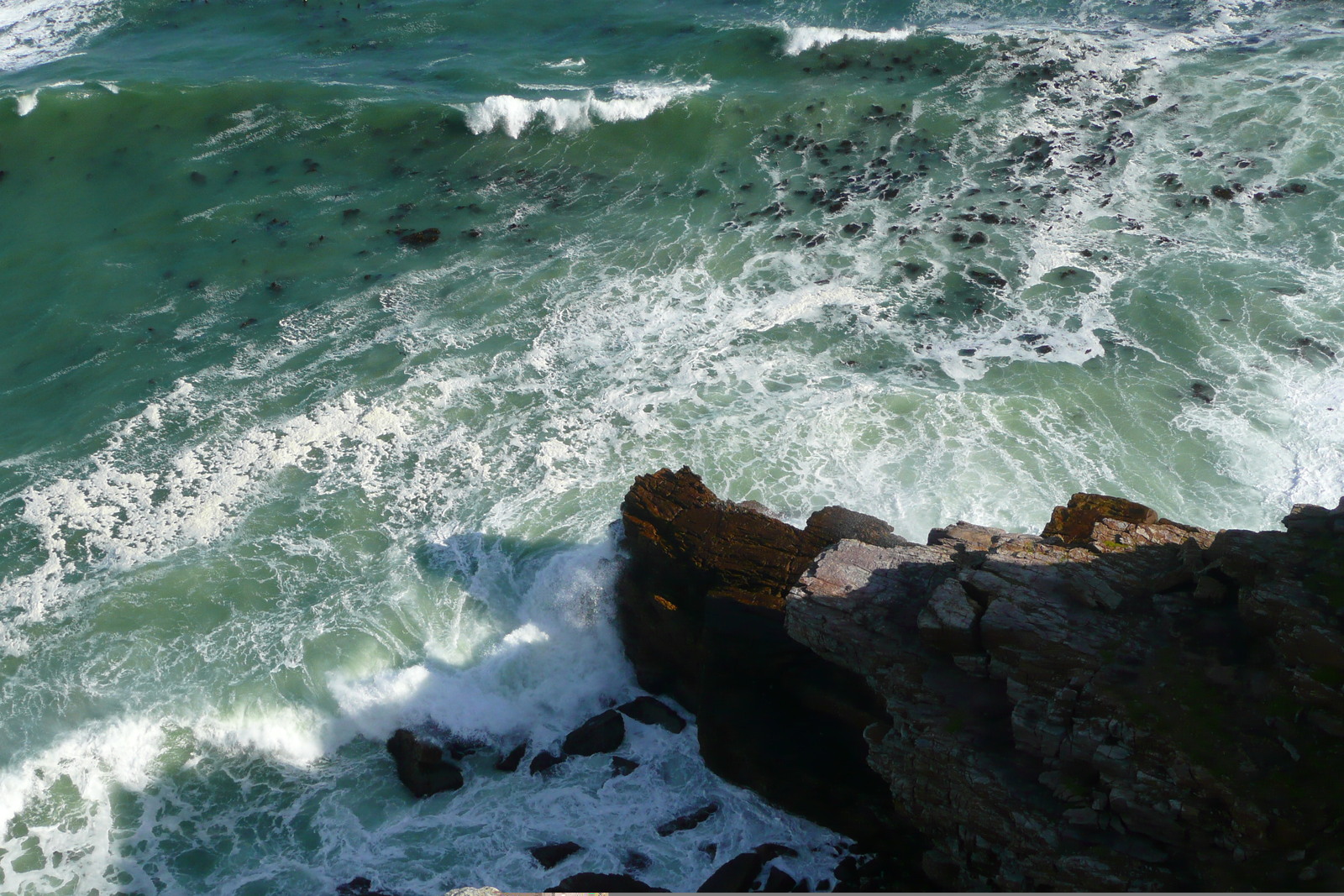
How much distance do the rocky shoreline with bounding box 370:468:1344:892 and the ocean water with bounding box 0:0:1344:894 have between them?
107cm

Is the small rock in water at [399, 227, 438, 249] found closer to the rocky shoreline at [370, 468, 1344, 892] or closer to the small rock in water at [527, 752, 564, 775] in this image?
the rocky shoreline at [370, 468, 1344, 892]

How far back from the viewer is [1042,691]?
1166cm

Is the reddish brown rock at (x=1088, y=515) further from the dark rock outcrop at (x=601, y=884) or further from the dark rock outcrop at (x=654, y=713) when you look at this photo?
the dark rock outcrop at (x=601, y=884)

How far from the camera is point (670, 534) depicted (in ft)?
56.1

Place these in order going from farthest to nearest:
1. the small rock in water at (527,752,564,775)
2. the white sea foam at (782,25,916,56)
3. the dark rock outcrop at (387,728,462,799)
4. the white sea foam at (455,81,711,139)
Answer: the white sea foam at (782,25,916,56) → the white sea foam at (455,81,711,139) → the small rock in water at (527,752,564,775) → the dark rock outcrop at (387,728,462,799)

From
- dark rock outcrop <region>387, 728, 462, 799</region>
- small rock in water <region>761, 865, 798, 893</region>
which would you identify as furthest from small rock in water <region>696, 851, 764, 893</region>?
dark rock outcrop <region>387, 728, 462, 799</region>

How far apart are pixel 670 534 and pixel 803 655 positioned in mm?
3640

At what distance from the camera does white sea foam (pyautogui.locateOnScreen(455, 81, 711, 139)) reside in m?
35.5

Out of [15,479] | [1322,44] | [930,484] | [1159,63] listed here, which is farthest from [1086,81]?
[15,479]

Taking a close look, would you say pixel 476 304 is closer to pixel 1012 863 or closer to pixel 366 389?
pixel 366 389

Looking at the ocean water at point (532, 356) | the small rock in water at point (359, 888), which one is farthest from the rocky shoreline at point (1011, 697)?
the small rock in water at point (359, 888)

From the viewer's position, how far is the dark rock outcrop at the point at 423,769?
1647 centimetres

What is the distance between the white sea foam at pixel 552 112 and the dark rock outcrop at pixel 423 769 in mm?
25530

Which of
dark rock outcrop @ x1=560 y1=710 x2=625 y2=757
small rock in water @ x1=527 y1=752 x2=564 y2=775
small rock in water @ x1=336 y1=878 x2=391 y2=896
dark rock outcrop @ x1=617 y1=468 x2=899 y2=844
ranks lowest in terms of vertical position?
small rock in water @ x1=336 y1=878 x2=391 y2=896
